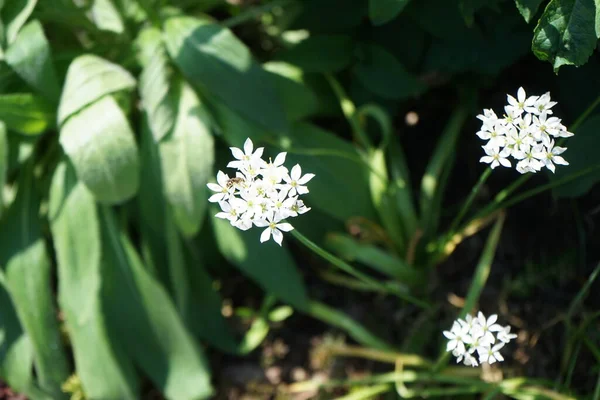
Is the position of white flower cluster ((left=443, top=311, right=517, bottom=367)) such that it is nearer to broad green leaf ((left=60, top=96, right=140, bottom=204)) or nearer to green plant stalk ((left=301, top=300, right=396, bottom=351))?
green plant stalk ((left=301, top=300, right=396, bottom=351))

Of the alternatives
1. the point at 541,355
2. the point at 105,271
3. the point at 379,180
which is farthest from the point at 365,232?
the point at 105,271

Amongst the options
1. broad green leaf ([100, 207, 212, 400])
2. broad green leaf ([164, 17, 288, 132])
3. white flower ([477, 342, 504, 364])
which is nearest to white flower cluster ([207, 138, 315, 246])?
white flower ([477, 342, 504, 364])

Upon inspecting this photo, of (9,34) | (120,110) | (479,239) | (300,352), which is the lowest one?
(300,352)

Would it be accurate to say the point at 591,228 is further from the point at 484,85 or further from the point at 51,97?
the point at 51,97

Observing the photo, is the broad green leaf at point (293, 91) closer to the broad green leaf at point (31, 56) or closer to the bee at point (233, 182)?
the broad green leaf at point (31, 56)

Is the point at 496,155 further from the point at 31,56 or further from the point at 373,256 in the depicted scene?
the point at 31,56

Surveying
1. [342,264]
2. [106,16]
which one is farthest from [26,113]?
[342,264]
